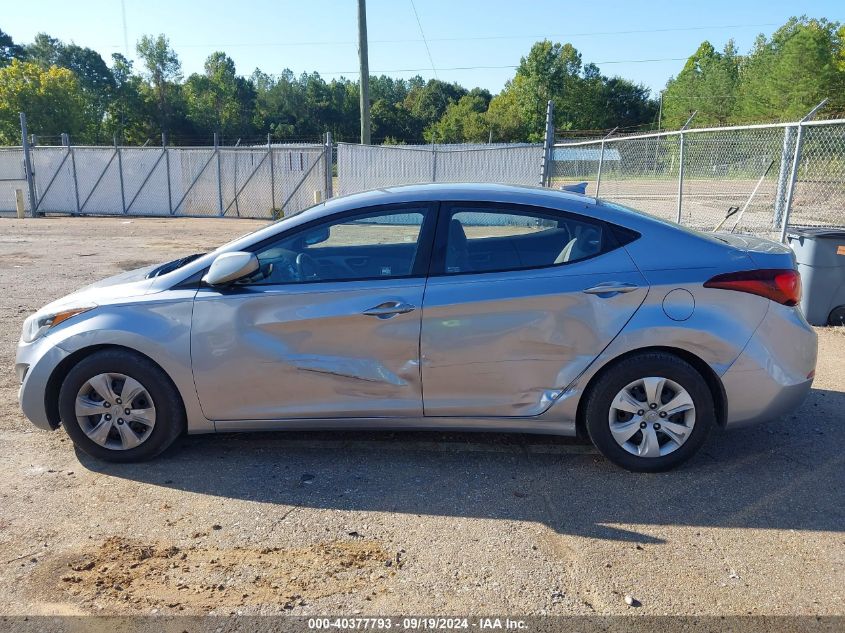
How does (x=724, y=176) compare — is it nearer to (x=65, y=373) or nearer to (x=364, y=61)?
(x=65, y=373)

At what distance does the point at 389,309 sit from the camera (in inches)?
145

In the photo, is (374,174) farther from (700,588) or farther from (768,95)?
(768,95)

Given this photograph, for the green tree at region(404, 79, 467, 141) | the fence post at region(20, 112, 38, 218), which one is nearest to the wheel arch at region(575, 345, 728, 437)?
the fence post at region(20, 112, 38, 218)

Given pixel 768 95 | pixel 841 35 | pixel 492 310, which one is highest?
pixel 841 35

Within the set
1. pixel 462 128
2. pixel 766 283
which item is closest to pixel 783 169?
pixel 766 283

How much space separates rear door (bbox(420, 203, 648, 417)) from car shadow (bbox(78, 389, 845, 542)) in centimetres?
40

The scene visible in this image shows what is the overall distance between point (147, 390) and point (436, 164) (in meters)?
16.5

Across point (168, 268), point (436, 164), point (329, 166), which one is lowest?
point (168, 268)

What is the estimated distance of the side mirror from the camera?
146 inches

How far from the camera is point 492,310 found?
368cm

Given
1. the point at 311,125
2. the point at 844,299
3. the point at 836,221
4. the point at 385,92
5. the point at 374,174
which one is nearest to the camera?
the point at 844,299

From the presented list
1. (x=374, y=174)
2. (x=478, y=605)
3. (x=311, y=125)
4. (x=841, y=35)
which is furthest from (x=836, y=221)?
(x=311, y=125)

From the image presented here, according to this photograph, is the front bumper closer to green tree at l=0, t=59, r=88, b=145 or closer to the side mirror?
the side mirror

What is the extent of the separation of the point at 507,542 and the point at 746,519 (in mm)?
1222
